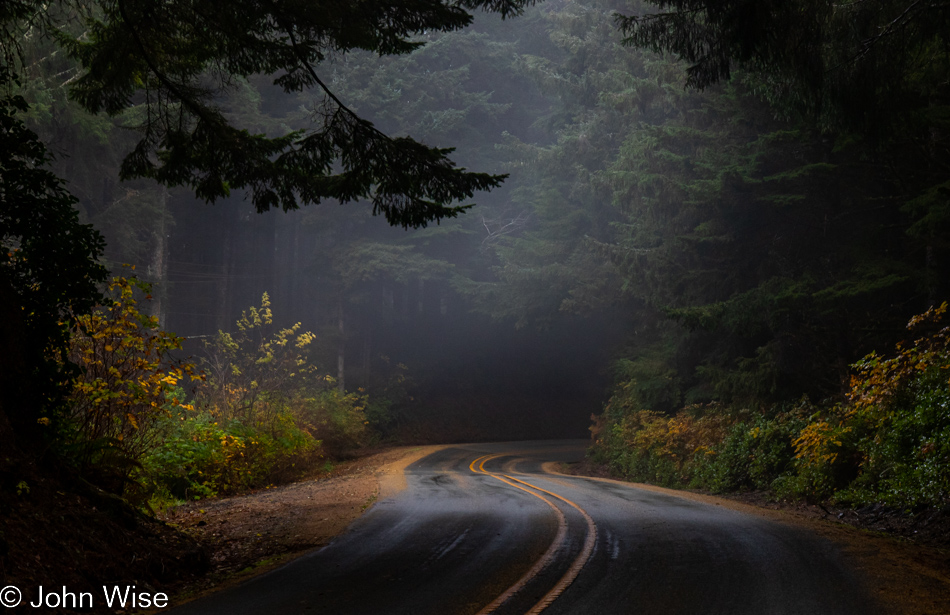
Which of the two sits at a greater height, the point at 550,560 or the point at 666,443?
the point at 550,560

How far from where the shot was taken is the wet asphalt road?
18.6ft

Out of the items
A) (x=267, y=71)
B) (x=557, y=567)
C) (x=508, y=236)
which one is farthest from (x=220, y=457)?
(x=508, y=236)

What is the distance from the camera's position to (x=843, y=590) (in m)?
6.01

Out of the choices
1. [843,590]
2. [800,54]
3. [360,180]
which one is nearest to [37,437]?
[360,180]

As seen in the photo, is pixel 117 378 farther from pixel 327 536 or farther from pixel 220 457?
pixel 220 457

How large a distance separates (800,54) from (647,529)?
689cm

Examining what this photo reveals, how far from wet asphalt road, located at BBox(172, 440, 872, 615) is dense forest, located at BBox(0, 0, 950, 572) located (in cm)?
260

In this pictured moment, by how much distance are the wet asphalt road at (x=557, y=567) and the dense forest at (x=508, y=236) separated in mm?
2603

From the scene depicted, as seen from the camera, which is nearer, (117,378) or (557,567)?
(557,567)

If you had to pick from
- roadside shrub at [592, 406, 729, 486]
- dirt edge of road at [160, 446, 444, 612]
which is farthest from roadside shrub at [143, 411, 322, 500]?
roadside shrub at [592, 406, 729, 486]

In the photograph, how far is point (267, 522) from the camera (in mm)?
10117

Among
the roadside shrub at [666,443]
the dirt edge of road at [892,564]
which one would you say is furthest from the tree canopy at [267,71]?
the roadside shrub at [666,443]

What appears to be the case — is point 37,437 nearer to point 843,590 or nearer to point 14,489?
point 14,489

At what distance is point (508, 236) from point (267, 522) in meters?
29.7
